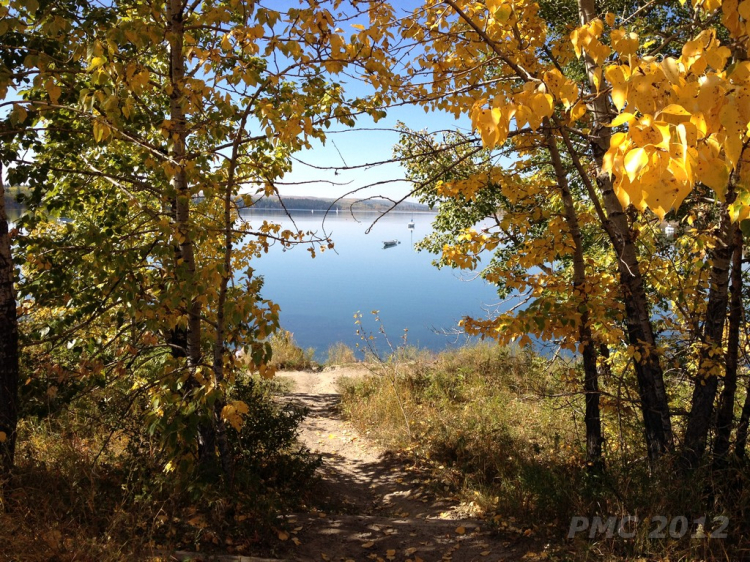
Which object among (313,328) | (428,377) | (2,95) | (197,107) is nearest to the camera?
(2,95)

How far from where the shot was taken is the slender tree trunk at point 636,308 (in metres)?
3.56

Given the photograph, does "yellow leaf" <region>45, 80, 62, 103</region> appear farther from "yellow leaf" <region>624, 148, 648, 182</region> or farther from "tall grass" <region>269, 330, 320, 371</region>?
"tall grass" <region>269, 330, 320, 371</region>

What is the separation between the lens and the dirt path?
3.76m

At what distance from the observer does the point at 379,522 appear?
179 inches

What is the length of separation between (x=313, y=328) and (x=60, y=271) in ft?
74.6

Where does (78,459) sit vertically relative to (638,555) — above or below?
above

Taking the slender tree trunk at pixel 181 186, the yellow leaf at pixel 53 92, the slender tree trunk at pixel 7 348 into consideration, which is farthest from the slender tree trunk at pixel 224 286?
the slender tree trunk at pixel 7 348

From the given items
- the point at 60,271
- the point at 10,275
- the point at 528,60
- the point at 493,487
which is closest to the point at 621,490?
the point at 493,487

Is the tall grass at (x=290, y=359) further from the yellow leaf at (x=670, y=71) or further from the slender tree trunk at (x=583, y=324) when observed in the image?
the yellow leaf at (x=670, y=71)

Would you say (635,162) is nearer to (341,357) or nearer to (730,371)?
(730,371)

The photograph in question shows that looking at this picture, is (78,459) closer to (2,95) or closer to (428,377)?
(2,95)

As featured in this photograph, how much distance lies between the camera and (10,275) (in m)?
3.43

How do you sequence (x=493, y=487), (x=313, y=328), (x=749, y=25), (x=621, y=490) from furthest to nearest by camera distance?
(x=313, y=328)
(x=493, y=487)
(x=621, y=490)
(x=749, y=25)

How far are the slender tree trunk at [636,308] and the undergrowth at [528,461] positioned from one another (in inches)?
10.0
